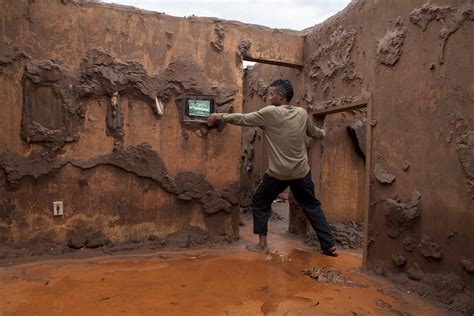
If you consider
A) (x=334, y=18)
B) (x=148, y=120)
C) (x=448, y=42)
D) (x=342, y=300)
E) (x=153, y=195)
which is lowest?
(x=342, y=300)

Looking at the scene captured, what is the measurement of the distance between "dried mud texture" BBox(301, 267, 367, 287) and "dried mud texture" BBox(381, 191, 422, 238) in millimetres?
530

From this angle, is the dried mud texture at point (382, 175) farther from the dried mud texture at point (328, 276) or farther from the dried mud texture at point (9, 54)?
the dried mud texture at point (9, 54)

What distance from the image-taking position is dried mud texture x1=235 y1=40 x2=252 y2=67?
4359 millimetres

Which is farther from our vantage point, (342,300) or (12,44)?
(12,44)

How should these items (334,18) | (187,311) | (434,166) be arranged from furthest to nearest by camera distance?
(334,18), (434,166), (187,311)

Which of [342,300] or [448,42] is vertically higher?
[448,42]

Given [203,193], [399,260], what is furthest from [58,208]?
[399,260]

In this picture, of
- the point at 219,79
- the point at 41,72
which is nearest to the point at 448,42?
the point at 219,79

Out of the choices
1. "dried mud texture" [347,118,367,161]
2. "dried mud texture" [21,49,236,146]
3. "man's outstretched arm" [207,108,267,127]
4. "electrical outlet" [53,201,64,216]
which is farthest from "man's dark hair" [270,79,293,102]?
"electrical outlet" [53,201,64,216]

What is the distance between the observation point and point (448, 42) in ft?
8.82

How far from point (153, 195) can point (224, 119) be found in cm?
112

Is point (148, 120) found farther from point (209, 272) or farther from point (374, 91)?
point (374, 91)

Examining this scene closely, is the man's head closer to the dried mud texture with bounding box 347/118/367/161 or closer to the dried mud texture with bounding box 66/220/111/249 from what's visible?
the dried mud texture with bounding box 347/118/367/161

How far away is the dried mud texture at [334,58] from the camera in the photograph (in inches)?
150
